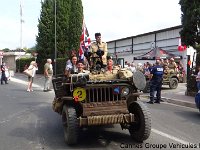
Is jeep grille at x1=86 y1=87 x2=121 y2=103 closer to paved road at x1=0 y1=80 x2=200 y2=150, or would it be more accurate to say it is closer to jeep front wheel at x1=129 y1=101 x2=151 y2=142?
jeep front wheel at x1=129 y1=101 x2=151 y2=142

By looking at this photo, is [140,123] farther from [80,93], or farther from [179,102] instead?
[179,102]

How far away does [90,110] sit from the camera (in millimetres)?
7480

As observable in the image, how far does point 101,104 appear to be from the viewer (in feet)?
24.8

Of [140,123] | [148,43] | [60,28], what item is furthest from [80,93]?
[60,28]

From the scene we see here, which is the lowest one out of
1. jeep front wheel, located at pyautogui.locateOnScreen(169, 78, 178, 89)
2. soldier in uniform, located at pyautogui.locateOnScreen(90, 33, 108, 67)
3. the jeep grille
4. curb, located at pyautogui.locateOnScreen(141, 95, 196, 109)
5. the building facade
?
curb, located at pyautogui.locateOnScreen(141, 95, 196, 109)

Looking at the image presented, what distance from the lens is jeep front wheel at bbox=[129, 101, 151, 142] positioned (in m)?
Answer: 7.51

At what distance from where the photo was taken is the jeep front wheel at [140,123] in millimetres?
7508

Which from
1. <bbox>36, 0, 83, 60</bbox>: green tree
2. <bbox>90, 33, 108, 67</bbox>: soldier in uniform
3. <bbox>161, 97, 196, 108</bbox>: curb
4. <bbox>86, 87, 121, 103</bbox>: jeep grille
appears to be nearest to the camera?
<bbox>86, 87, 121, 103</bbox>: jeep grille

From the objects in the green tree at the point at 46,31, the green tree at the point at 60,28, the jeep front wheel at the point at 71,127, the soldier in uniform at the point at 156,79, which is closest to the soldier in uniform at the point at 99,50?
the jeep front wheel at the point at 71,127

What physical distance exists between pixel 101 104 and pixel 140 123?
911 mm

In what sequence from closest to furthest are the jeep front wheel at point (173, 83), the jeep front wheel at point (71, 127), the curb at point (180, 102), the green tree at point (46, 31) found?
the jeep front wheel at point (71, 127)
the curb at point (180, 102)
the jeep front wheel at point (173, 83)
the green tree at point (46, 31)

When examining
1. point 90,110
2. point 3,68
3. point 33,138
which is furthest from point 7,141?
point 3,68

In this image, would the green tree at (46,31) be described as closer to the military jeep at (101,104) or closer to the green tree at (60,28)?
the green tree at (60,28)

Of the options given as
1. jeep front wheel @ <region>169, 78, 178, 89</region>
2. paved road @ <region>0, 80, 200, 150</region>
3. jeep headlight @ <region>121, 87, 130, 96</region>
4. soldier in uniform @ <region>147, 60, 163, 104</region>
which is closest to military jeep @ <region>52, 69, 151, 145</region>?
jeep headlight @ <region>121, 87, 130, 96</region>
